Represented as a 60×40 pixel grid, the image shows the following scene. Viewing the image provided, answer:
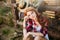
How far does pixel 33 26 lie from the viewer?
4.45 feet

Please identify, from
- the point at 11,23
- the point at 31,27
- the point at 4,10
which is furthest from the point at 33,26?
the point at 4,10

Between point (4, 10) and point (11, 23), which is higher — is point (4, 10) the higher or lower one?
the higher one

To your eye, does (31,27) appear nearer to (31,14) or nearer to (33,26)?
(33,26)

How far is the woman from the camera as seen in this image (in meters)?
1.34

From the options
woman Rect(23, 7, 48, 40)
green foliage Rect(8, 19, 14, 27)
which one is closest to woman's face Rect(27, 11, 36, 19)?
woman Rect(23, 7, 48, 40)

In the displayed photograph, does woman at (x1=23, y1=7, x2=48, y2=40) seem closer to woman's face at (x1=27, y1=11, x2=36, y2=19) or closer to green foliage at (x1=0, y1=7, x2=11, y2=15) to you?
woman's face at (x1=27, y1=11, x2=36, y2=19)

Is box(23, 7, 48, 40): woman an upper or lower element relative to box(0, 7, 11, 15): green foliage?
lower

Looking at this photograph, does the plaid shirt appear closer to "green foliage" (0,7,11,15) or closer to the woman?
the woman

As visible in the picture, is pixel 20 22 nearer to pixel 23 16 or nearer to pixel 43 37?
pixel 23 16

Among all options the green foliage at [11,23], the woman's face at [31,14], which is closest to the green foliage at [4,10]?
the green foliage at [11,23]

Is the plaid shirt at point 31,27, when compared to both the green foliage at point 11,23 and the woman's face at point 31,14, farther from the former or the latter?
the green foliage at point 11,23

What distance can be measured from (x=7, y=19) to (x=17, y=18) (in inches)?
4.0

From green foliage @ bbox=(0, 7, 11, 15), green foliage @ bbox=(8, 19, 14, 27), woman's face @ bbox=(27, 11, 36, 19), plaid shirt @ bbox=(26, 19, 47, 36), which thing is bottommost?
plaid shirt @ bbox=(26, 19, 47, 36)

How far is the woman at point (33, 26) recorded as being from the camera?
1.34 meters
